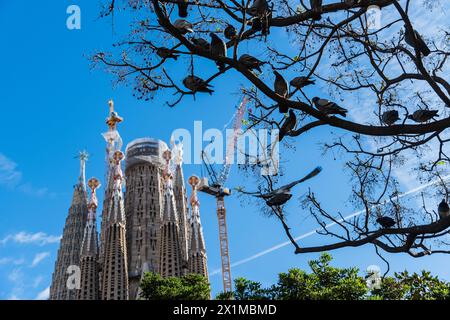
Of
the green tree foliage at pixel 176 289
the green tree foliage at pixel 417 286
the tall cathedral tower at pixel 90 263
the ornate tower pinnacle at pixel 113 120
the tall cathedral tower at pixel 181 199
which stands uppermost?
the ornate tower pinnacle at pixel 113 120

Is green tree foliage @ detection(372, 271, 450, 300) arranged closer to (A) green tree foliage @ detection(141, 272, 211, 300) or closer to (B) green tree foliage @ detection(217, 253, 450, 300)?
(B) green tree foliage @ detection(217, 253, 450, 300)

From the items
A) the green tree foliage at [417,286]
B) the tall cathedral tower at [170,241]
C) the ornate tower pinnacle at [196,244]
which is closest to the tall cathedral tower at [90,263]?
the tall cathedral tower at [170,241]

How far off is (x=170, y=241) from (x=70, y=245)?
1643cm

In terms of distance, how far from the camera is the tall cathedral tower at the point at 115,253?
2908 inches

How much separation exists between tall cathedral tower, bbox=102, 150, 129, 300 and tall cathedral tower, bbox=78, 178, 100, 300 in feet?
4.95

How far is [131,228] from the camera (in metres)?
83.8

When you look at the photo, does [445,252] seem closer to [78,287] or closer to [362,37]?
[362,37]

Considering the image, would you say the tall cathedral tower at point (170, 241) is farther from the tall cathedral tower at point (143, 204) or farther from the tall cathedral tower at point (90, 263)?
the tall cathedral tower at point (90, 263)

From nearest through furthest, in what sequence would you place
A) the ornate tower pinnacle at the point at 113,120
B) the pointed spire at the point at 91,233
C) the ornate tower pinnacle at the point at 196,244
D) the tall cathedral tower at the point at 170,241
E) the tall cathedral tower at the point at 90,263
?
the tall cathedral tower at the point at 170,241 < the tall cathedral tower at the point at 90,263 < the ornate tower pinnacle at the point at 196,244 < the pointed spire at the point at 91,233 < the ornate tower pinnacle at the point at 113,120

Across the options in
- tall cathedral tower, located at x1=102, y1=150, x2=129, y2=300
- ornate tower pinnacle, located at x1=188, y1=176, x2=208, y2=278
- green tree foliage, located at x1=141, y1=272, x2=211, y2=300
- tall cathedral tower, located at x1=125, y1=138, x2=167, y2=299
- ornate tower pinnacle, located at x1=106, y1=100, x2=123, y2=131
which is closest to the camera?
green tree foliage, located at x1=141, y1=272, x2=211, y2=300

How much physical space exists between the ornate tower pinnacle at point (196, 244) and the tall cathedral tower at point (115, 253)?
7856mm

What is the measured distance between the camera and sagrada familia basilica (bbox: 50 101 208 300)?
250 ft

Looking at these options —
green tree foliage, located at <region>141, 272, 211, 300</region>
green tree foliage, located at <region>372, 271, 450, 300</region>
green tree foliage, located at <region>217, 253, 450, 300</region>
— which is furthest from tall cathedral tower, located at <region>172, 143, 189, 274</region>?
green tree foliage, located at <region>372, 271, 450, 300</region>

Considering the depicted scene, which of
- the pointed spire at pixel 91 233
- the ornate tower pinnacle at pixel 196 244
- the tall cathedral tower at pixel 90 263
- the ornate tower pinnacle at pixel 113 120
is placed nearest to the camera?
the tall cathedral tower at pixel 90 263
